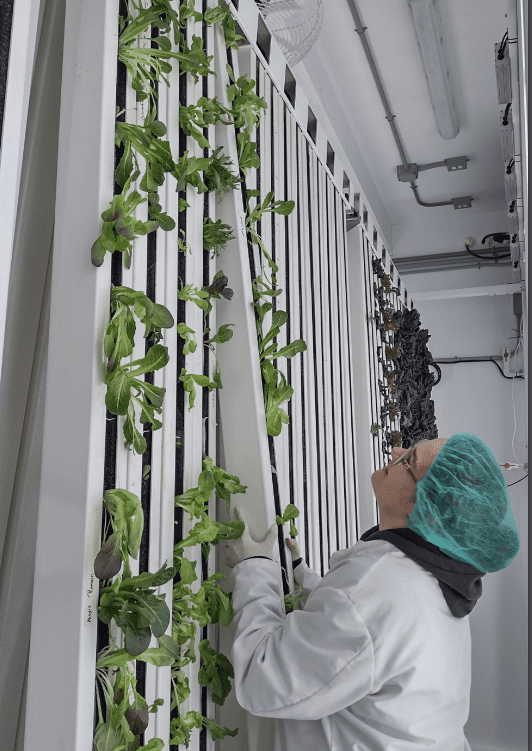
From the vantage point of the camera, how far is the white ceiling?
11.7ft

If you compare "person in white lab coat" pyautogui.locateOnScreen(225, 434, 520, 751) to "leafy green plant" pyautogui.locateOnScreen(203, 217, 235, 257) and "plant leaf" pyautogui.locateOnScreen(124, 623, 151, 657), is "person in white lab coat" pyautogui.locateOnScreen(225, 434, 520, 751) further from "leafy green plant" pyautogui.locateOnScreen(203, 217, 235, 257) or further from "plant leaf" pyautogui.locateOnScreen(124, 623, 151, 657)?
"leafy green plant" pyautogui.locateOnScreen(203, 217, 235, 257)

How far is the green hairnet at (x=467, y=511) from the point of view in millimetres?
1422

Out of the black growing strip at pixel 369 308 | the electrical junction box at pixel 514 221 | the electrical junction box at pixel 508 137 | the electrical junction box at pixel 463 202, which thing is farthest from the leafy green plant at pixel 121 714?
the electrical junction box at pixel 463 202

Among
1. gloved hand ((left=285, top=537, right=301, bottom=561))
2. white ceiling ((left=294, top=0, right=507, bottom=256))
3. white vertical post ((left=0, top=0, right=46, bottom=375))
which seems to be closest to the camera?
white vertical post ((left=0, top=0, right=46, bottom=375))

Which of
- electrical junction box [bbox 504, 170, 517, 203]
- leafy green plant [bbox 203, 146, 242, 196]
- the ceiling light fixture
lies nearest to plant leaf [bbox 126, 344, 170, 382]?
leafy green plant [bbox 203, 146, 242, 196]

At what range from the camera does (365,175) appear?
16.8 ft

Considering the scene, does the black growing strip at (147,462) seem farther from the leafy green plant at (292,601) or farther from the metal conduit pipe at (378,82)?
the metal conduit pipe at (378,82)

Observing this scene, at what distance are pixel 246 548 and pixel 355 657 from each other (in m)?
0.35

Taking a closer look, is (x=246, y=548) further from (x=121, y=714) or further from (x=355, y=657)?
(x=121, y=714)

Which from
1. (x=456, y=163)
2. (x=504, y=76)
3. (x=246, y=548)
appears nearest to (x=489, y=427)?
(x=456, y=163)

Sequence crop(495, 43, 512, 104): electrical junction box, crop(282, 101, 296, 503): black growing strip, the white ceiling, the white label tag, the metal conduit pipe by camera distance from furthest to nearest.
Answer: the white ceiling, the metal conduit pipe, crop(495, 43, 512, 104): electrical junction box, crop(282, 101, 296, 503): black growing strip, the white label tag

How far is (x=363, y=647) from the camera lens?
1249 millimetres

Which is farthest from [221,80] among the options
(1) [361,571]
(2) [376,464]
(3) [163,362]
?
(2) [376,464]

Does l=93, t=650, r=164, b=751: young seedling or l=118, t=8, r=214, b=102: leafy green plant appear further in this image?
l=118, t=8, r=214, b=102: leafy green plant
